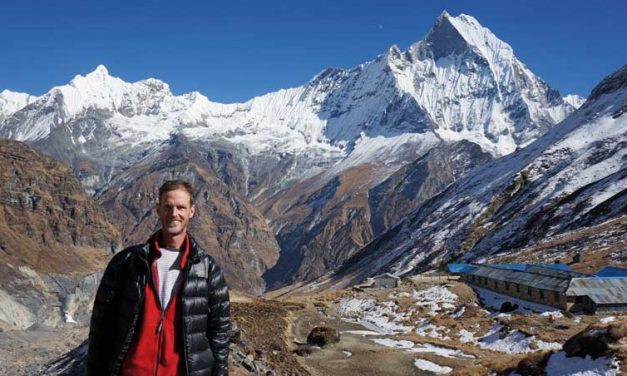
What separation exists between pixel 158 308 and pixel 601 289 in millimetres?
53800

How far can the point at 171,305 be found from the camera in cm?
752

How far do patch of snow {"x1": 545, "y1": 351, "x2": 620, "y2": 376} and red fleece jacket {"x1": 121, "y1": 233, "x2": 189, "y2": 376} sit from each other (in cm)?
1621

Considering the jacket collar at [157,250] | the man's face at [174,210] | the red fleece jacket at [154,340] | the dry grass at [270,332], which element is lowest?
the dry grass at [270,332]

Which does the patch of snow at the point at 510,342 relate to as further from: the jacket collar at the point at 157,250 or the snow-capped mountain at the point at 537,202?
the snow-capped mountain at the point at 537,202

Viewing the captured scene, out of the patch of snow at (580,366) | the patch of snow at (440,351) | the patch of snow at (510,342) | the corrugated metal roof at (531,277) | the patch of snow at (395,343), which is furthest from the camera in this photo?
the corrugated metal roof at (531,277)

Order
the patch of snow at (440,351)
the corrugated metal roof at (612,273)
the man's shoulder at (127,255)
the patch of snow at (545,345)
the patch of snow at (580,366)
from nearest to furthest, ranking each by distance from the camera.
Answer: the man's shoulder at (127,255) → the patch of snow at (580,366) → the patch of snow at (440,351) → the patch of snow at (545,345) → the corrugated metal roof at (612,273)

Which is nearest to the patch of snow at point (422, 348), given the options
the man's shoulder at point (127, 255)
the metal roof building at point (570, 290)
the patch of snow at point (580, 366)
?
the patch of snow at point (580, 366)

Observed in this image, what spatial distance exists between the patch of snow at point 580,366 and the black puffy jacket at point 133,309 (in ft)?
52.0

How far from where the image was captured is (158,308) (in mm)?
7473

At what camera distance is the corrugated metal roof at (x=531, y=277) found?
55341mm

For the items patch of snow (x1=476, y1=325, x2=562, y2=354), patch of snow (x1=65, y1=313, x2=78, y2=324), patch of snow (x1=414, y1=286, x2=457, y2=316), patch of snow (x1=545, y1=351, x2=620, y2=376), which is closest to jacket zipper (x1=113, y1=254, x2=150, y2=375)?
patch of snow (x1=545, y1=351, x2=620, y2=376)

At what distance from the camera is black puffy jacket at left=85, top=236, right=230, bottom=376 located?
7320 millimetres

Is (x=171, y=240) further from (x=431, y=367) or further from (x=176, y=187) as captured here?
(x=431, y=367)

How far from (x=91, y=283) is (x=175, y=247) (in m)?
182
